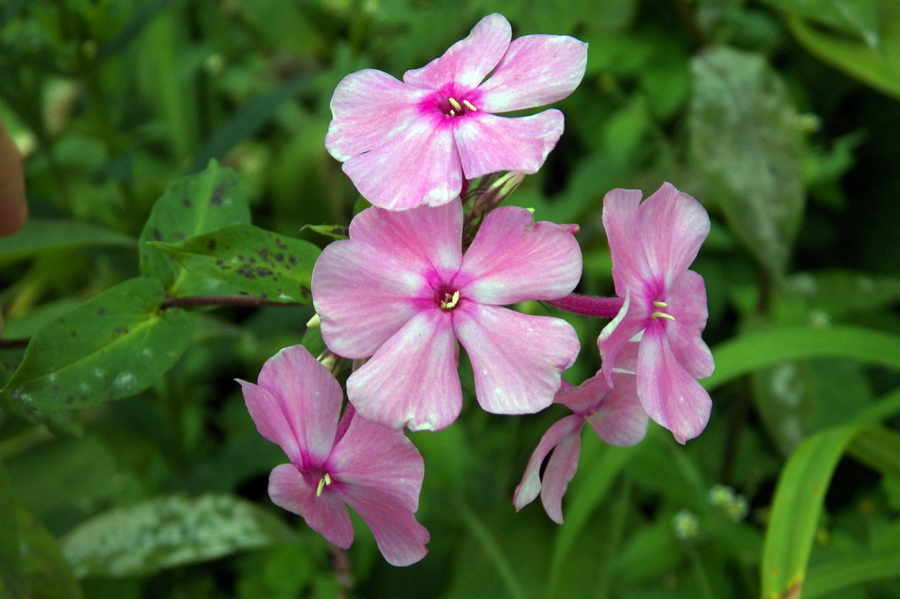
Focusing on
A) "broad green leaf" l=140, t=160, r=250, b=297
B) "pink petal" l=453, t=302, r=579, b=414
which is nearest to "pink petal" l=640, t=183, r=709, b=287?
"pink petal" l=453, t=302, r=579, b=414

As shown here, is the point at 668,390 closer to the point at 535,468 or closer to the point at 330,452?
the point at 535,468

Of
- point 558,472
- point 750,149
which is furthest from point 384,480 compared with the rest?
point 750,149

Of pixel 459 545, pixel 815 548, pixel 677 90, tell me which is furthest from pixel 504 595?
pixel 677 90

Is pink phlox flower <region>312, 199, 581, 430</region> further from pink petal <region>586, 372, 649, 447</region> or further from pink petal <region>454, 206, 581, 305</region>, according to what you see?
pink petal <region>586, 372, 649, 447</region>

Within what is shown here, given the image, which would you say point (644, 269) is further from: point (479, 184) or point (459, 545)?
point (459, 545)

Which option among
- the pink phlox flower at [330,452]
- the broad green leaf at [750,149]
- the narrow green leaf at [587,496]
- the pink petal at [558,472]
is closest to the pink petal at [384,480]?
the pink phlox flower at [330,452]

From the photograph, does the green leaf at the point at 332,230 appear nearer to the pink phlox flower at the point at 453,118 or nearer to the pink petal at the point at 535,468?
the pink phlox flower at the point at 453,118
